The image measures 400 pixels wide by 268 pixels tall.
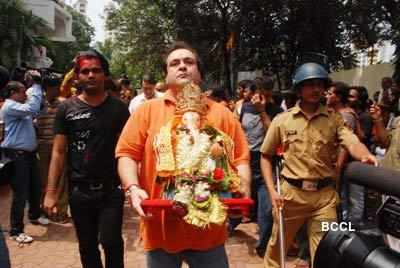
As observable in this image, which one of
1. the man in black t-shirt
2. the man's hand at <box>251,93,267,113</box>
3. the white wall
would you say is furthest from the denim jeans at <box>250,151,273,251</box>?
the white wall

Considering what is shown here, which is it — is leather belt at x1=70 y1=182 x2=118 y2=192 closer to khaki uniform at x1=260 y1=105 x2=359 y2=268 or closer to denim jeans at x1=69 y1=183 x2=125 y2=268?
denim jeans at x1=69 y1=183 x2=125 y2=268

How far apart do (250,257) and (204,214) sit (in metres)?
3.16

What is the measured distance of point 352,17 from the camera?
17047 mm

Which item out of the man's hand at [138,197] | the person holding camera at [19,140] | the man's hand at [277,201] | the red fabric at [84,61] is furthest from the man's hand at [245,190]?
the person holding camera at [19,140]

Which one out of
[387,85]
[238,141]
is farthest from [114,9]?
[238,141]

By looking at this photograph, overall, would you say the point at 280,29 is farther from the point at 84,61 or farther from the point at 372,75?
the point at 84,61

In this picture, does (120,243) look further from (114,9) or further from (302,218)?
(114,9)

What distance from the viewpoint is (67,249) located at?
17.6 ft

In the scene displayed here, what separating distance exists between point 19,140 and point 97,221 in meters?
2.27

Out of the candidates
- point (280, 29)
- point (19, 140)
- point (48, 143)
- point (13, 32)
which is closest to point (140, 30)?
point (280, 29)

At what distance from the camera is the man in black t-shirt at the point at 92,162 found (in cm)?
361

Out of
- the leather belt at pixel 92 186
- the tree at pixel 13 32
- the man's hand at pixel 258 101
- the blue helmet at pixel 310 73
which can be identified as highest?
the tree at pixel 13 32

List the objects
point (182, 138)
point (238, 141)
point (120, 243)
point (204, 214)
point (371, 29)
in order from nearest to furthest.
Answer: point (204, 214) → point (182, 138) → point (238, 141) → point (120, 243) → point (371, 29)

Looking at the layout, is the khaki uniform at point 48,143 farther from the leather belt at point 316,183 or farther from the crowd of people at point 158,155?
the leather belt at point 316,183
